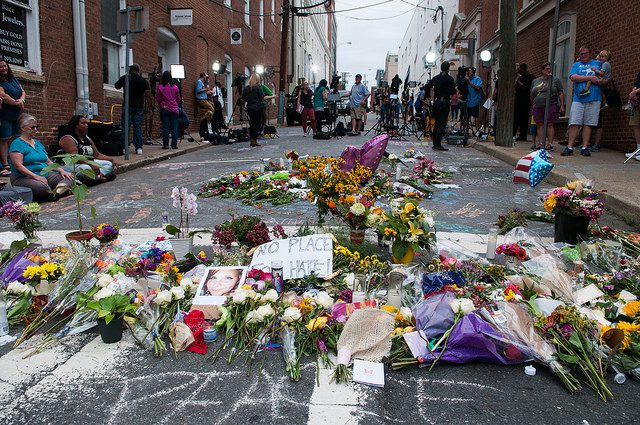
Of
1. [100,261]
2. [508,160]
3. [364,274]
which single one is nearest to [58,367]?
[100,261]

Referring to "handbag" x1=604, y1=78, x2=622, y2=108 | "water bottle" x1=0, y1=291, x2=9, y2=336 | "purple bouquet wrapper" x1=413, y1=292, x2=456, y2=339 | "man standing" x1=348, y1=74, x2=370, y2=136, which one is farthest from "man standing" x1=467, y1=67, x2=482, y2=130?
"water bottle" x1=0, y1=291, x2=9, y2=336

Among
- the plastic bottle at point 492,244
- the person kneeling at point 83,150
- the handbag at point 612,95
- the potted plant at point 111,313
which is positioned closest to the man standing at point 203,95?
the person kneeling at point 83,150

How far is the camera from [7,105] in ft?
28.3

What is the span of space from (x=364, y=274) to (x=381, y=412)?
1514 mm

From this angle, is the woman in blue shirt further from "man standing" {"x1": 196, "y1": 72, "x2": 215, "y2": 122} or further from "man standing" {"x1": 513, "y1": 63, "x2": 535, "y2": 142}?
"man standing" {"x1": 513, "y1": 63, "x2": 535, "y2": 142}

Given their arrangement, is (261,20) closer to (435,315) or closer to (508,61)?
(508,61)

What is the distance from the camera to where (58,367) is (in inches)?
111

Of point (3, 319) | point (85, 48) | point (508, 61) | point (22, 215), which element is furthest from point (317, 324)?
point (508, 61)

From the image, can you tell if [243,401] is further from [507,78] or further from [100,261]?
[507,78]

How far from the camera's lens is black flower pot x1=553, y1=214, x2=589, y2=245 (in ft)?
15.4

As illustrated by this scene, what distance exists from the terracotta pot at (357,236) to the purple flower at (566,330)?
1.93 meters

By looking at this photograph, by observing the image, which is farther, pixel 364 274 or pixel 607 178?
pixel 607 178

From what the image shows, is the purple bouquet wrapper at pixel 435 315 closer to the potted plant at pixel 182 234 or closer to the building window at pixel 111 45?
the potted plant at pixel 182 234

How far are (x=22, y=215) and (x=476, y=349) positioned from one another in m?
3.90
